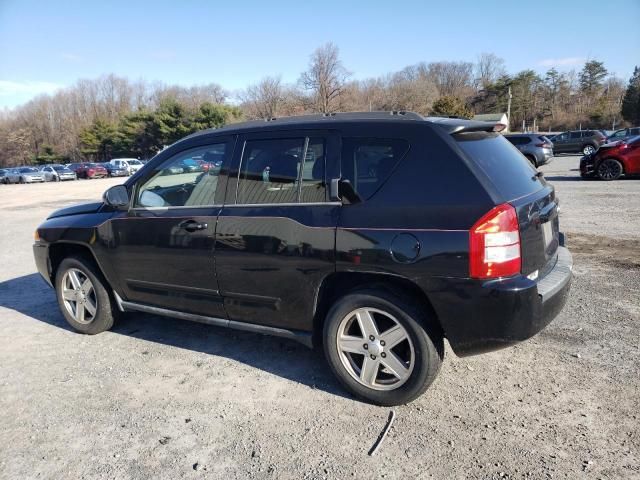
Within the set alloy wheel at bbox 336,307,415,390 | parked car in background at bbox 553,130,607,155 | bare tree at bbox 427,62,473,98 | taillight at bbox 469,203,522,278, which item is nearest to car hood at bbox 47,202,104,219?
alloy wheel at bbox 336,307,415,390

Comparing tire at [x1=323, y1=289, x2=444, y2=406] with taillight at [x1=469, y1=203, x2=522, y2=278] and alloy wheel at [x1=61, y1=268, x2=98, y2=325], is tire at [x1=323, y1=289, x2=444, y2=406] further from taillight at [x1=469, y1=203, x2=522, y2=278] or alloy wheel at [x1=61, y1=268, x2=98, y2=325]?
alloy wheel at [x1=61, y1=268, x2=98, y2=325]

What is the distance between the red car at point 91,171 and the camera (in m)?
44.9

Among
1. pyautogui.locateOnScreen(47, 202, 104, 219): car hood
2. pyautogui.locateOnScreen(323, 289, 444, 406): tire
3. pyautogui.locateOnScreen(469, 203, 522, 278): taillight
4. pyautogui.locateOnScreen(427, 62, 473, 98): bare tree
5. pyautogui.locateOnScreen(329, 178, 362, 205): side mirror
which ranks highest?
pyautogui.locateOnScreen(427, 62, 473, 98): bare tree

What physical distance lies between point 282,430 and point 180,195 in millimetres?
2109

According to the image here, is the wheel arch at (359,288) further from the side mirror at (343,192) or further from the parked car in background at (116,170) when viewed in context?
the parked car in background at (116,170)

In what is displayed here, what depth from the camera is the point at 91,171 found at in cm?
4488

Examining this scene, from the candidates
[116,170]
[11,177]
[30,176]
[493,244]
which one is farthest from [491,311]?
[11,177]

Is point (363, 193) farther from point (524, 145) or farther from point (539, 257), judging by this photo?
point (524, 145)

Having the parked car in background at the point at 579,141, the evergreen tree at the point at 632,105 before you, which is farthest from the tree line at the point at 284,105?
the parked car in background at the point at 579,141

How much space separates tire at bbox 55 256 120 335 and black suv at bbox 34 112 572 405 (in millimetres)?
643

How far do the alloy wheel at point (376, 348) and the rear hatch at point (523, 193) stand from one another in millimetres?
886

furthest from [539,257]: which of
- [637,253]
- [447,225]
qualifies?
[637,253]

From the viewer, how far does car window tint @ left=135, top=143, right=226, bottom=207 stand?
3766 mm

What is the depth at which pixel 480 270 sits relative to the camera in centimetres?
270
